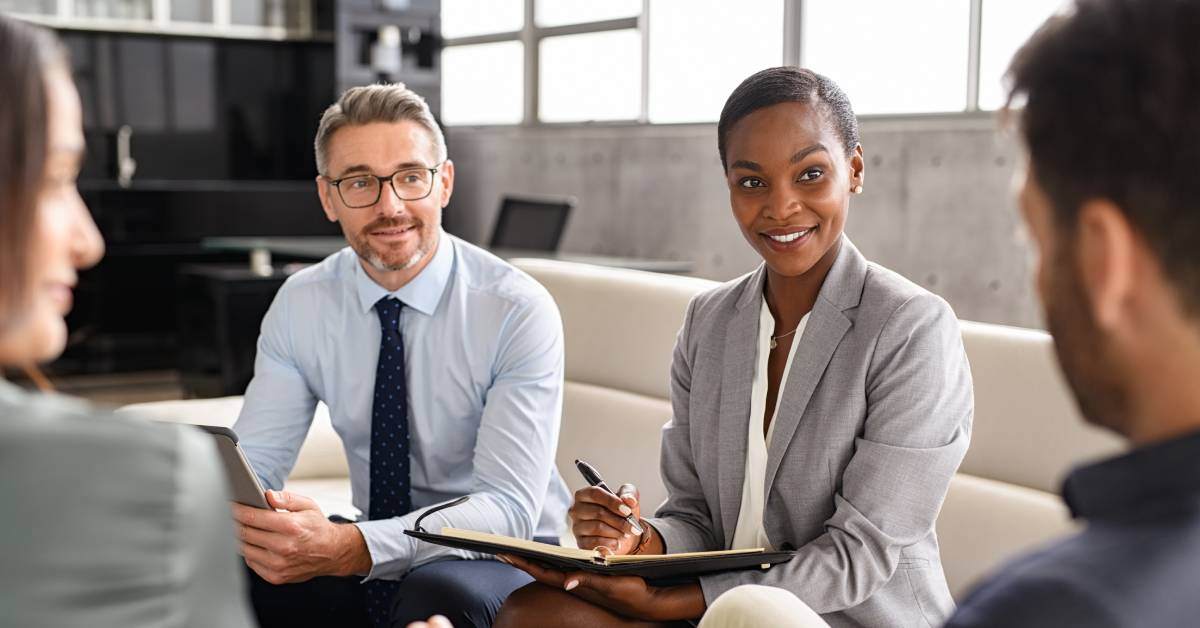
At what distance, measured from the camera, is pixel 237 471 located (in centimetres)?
171

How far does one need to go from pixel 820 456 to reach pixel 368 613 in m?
0.88

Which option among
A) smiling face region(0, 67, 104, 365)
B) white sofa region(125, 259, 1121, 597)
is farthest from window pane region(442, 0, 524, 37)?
smiling face region(0, 67, 104, 365)

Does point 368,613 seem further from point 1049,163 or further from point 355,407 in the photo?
point 1049,163

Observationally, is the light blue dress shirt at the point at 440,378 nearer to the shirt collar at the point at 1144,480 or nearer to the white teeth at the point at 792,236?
the white teeth at the point at 792,236

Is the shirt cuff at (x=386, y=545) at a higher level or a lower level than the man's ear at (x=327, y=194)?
lower

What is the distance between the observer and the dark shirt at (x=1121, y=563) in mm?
609

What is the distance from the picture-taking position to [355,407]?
2174 millimetres

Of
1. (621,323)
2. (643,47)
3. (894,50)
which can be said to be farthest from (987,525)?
(643,47)

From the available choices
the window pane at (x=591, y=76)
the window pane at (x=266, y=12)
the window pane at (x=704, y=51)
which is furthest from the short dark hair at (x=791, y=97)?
the window pane at (x=266, y=12)

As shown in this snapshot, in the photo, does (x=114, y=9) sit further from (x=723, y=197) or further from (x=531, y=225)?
(x=723, y=197)

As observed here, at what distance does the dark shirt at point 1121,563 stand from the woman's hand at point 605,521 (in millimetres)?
1019

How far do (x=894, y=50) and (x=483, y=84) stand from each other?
11.6ft

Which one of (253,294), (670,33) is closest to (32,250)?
(253,294)

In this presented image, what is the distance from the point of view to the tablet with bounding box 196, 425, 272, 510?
5.39 ft
